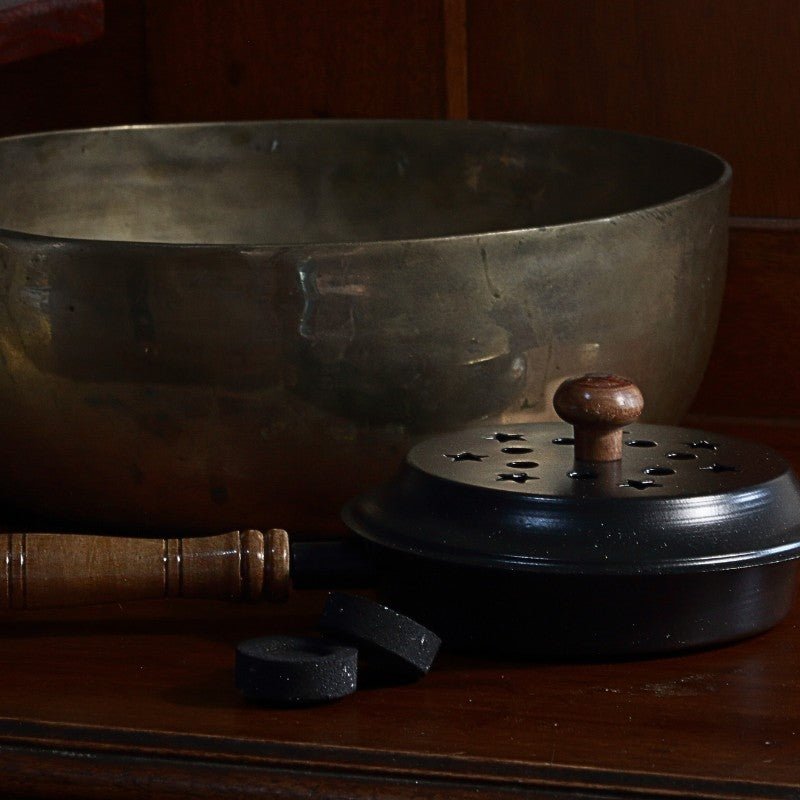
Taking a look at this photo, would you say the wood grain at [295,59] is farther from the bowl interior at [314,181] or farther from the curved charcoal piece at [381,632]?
the curved charcoal piece at [381,632]

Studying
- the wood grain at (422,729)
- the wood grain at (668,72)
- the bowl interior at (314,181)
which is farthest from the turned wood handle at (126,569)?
the wood grain at (668,72)

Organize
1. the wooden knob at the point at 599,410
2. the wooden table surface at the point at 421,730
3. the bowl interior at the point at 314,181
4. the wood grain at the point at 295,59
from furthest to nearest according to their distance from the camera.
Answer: the wood grain at the point at 295,59, the bowl interior at the point at 314,181, the wooden knob at the point at 599,410, the wooden table surface at the point at 421,730

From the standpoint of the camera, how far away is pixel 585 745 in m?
0.49

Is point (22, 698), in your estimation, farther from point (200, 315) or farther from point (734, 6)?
point (734, 6)

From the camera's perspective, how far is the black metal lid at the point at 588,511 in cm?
54

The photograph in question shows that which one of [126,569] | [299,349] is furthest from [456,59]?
[126,569]

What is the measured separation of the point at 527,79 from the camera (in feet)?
3.55

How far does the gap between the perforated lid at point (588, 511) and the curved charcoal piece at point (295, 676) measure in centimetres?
5

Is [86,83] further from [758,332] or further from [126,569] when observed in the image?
[126,569]

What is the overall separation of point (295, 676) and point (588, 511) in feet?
0.38

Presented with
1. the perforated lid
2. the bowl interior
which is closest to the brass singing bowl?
the perforated lid

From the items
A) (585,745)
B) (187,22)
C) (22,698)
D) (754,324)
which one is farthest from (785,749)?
(187,22)

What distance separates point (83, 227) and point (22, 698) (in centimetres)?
50

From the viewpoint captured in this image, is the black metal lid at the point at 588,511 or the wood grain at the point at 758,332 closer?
the black metal lid at the point at 588,511
